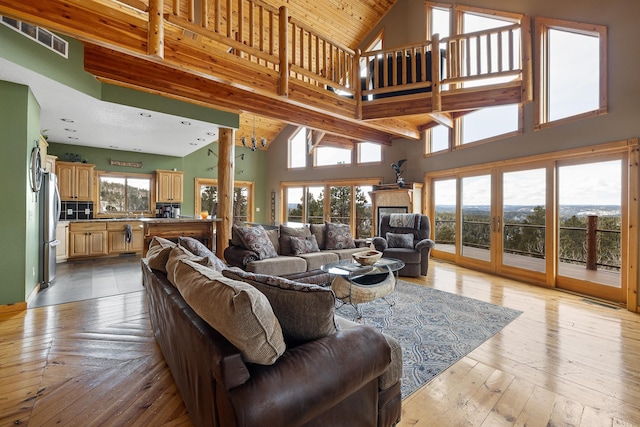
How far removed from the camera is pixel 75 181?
6.50 metres

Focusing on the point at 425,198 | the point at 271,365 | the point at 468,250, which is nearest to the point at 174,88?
the point at 271,365

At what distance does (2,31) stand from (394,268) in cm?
464

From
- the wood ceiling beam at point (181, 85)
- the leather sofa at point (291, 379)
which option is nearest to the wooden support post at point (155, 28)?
the wood ceiling beam at point (181, 85)

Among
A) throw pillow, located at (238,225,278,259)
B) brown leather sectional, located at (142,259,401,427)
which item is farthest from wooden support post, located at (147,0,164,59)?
brown leather sectional, located at (142,259,401,427)

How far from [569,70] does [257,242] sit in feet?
17.3

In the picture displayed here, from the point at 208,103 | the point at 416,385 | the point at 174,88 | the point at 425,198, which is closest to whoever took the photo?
the point at 416,385

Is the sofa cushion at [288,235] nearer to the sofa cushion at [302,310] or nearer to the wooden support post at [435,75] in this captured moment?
the wooden support post at [435,75]

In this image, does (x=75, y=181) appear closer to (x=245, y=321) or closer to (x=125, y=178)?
(x=125, y=178)

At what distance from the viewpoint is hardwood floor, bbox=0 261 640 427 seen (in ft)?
5.68

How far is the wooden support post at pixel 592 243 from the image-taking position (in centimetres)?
404

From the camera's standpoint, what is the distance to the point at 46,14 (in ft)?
8.38

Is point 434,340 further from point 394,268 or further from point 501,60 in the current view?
point 501,60

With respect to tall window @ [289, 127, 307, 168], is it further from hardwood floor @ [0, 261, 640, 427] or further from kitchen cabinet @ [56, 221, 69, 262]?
hardwood floor @ [0, 261, 640, 427]

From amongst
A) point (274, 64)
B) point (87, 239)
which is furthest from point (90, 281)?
point (274, 64)
